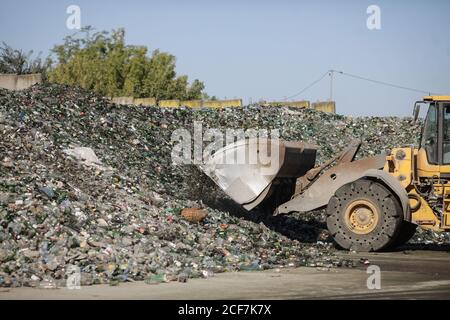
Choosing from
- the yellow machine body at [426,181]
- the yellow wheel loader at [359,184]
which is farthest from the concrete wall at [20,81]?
the yellow machine body at [426,181]

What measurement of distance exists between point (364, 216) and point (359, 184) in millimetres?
525

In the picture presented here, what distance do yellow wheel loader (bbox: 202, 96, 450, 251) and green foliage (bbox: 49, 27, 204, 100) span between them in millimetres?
30763

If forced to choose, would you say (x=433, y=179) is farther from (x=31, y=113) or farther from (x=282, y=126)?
(x=282, y=126)

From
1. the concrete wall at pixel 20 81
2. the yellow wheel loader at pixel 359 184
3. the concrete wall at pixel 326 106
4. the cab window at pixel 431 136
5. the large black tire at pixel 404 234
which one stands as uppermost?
the concrete wall at pixel 20 81

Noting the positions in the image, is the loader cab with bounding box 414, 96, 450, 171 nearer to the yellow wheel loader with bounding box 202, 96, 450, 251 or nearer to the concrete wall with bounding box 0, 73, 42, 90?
the yellow wheel loader with bounding box 202, 96, 450, 251

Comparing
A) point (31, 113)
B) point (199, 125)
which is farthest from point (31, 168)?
point (199, 125)

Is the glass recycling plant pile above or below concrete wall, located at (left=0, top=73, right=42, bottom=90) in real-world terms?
below

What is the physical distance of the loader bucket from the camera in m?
14.6

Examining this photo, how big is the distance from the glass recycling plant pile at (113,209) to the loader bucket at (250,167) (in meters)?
0.46

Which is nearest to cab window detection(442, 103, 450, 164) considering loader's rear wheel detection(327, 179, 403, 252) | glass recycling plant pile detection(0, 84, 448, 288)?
loader's rear wheel detection(327, 179, 403, 252)

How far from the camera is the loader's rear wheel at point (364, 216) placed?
1402 cm

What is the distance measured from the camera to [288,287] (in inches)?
393

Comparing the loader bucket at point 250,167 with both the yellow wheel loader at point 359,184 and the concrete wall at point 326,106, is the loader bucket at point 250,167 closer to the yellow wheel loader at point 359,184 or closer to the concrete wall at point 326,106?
the yellow wheel loader at point 359,184
